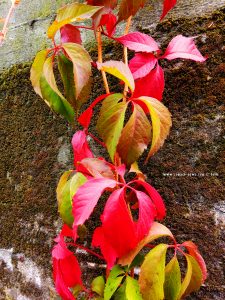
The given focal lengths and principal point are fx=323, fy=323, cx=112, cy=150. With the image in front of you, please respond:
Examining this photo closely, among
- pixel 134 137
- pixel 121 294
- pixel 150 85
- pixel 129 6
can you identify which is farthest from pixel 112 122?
pixel 121 294

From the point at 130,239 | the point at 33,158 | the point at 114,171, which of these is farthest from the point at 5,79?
the point at 130,239

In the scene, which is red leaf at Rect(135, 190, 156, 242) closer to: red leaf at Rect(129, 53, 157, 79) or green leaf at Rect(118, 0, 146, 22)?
red leaf at Rect(129, 53, 157, 79)

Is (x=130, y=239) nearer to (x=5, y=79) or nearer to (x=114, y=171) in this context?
(x=114, y=171)

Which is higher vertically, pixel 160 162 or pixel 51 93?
pixel 51 93

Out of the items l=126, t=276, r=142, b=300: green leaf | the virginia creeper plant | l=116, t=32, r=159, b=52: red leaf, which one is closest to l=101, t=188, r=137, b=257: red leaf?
the virginia creeper plant

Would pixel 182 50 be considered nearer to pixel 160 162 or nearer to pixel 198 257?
pixel 160 162

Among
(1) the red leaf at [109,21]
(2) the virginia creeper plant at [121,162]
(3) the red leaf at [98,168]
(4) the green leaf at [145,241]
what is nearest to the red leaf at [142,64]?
(2) the virginia creeper plant at [121,162]
